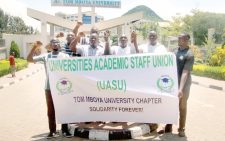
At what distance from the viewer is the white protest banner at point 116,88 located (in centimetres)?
726

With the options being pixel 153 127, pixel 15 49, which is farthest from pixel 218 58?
pixel 15 49

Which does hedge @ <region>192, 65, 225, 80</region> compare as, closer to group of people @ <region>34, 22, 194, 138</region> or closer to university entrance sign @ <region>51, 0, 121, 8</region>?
group of people @ <region>34, 22, 194, 138</region>

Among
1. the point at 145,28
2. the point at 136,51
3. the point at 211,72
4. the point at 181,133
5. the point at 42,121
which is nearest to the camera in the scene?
the point at 181,133

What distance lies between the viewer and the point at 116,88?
732cm

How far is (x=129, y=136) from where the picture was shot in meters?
7.28

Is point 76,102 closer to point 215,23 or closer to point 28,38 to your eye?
point 28,38

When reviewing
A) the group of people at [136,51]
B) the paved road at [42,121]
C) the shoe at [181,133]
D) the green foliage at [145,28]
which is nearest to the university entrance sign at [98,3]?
the green foliage at [145,28]

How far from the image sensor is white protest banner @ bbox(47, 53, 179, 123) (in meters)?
7.26

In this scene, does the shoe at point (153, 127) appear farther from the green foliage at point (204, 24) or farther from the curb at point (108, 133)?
the green foliage at point (204, 24)

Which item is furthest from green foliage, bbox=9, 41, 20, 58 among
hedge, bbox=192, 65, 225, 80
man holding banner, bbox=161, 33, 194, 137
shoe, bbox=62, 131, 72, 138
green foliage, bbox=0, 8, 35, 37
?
man holding banner, bbox=161, 33, 194, 137

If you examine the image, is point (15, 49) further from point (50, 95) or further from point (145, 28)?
point (50, 95)

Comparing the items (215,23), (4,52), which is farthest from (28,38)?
(215,23)

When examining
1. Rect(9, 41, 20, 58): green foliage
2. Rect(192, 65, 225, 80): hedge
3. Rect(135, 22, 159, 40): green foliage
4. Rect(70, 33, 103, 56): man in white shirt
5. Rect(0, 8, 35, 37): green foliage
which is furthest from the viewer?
Rect(0, 8, 35, 37): green foliage

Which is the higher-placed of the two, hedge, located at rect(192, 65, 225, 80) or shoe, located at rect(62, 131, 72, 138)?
shoe, located at rect(62, 131, 72, 138)
